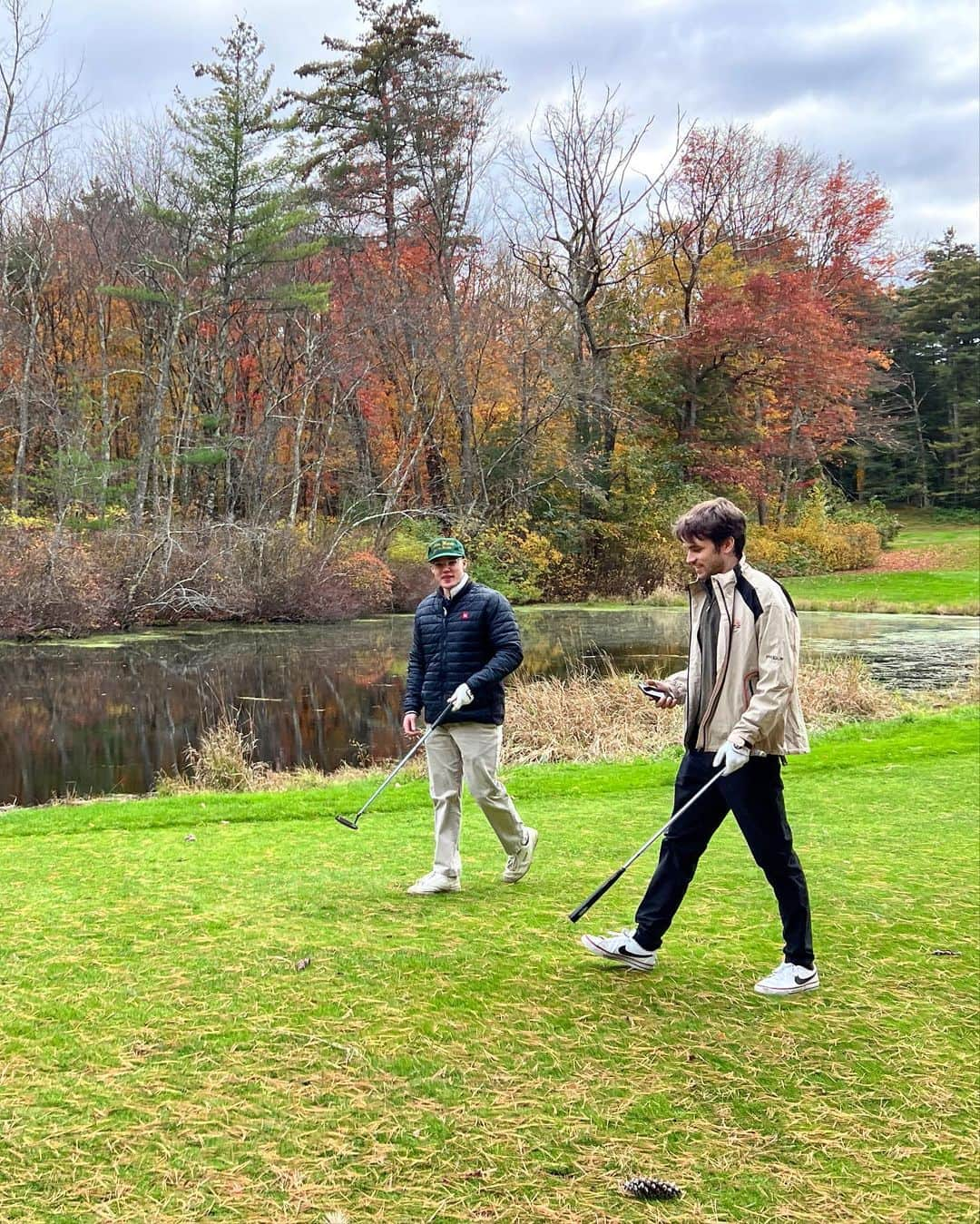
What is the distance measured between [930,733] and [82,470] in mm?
23769

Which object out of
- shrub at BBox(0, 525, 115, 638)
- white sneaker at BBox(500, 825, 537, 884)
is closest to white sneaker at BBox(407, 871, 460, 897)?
white sneaker at BBox(500, 825, 537, 884)

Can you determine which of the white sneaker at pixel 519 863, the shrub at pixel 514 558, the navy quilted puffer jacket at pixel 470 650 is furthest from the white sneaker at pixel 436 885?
the shrub at pixel 514 558

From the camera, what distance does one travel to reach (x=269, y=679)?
62.9ft

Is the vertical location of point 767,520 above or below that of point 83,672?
above

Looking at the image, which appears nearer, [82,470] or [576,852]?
[576,852]

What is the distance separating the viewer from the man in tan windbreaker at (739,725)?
3.83m

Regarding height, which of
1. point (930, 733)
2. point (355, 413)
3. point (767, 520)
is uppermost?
point (355, 413)

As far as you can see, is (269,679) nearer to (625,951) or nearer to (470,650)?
(470,650)

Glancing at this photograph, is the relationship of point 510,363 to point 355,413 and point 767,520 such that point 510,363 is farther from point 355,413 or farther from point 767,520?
point 767,520

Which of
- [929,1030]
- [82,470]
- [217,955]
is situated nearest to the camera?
[929,1030]

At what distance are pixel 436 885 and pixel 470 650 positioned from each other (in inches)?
49.4

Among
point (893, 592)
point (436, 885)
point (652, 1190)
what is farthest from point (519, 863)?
point (893, 592)

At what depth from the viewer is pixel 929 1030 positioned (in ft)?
12.2

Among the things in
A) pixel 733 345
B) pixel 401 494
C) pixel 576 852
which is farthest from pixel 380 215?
pixel 576 852
